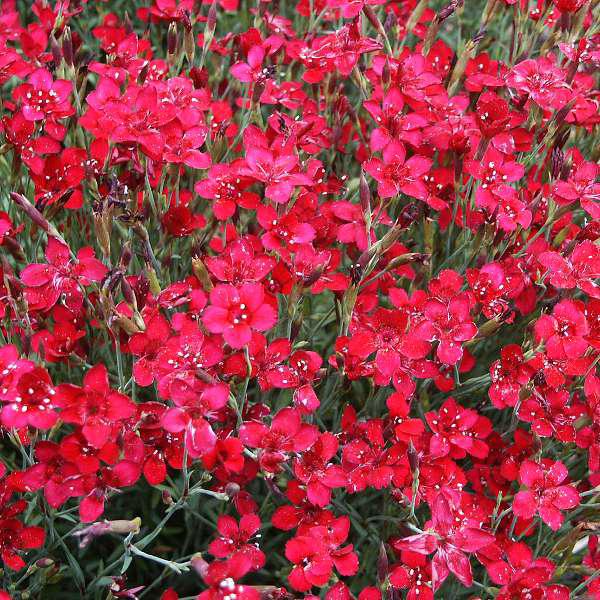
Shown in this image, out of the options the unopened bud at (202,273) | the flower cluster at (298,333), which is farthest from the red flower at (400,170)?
the unopened bud at (202,273)

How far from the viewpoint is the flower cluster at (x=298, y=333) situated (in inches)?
54.0

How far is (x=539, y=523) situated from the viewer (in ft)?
5.65

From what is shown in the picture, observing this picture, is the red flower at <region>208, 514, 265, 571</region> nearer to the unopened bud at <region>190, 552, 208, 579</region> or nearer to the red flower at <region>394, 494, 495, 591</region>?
the unopened bud at <region>190, 552, 208, 579</region>

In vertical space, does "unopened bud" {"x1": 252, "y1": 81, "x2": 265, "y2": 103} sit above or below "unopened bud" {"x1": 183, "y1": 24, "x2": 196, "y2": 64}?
below

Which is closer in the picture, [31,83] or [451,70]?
[31,83]

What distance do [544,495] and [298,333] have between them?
2.00ft

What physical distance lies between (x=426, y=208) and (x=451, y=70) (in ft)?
1.37

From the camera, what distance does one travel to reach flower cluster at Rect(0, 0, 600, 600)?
54.0 inches

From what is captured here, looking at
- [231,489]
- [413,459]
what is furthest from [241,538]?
[413,459]

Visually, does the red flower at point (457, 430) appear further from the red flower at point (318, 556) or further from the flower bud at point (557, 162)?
the flower bud at point (557, 162)

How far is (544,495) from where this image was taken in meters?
1.51

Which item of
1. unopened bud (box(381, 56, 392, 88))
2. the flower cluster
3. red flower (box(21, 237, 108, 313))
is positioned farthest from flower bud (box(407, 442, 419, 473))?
unopened bud (box(381, 56, 392, 88))

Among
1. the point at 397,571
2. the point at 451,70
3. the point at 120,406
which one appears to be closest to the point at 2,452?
the point at 120,406

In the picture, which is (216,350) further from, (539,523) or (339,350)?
(539,523)
